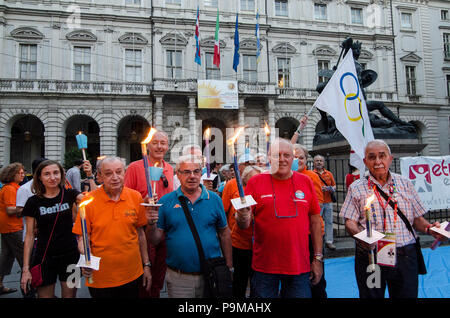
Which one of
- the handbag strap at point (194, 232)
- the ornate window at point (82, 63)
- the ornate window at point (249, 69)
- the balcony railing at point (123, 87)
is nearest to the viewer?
the handbag strap at point (194, 232)

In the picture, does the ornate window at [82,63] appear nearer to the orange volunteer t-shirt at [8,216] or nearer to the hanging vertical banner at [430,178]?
the orange volunteer t-shirt at [8,216]

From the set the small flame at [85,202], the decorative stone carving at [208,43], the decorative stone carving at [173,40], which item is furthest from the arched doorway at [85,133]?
the small flame at [85,202]

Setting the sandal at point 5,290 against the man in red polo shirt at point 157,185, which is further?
the sandal at point 5,290

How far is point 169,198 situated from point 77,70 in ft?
73.8

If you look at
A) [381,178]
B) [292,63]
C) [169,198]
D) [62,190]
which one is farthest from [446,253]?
[292,63]

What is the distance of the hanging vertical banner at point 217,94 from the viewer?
20234 mm

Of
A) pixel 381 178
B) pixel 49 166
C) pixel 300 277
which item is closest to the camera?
pixel 300 277

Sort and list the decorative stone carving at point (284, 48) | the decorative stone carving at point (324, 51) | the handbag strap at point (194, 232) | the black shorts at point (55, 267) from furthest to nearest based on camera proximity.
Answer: the decorative stone carving at point (324, 51), the decorative stone carving at point (284, 48), the black shorts at point (55, 267), the handbag strap at point (194, 232)

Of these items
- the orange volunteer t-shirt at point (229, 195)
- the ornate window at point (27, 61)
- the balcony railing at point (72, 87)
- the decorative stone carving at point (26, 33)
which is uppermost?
the decorative stone carving at point (26, 33)

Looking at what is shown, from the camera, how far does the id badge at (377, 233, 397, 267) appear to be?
2078 mm

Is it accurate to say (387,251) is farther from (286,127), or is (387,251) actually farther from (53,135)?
(286,127)

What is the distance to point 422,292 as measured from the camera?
3.65 m

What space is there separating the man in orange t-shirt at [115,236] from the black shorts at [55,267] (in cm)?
59

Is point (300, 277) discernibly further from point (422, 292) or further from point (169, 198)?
point (422, 292)
